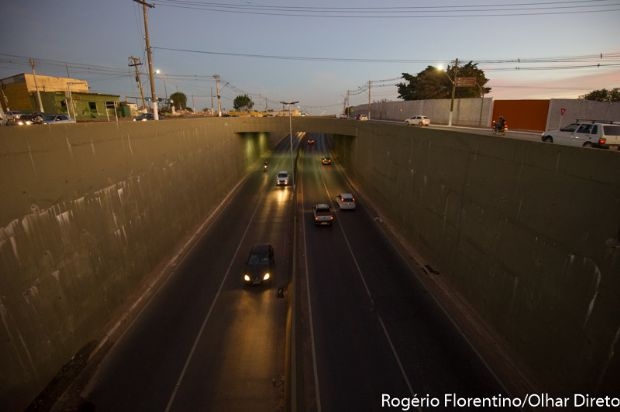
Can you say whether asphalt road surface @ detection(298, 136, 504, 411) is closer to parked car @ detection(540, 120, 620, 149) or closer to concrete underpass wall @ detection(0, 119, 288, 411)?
concrete underpass wall @ detection(0, 119, 288, 411)

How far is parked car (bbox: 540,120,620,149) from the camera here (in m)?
13.9

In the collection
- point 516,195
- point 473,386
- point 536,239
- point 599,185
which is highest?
point 599,185

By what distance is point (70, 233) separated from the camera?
494 inches

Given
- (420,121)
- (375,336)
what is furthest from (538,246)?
(420,121)

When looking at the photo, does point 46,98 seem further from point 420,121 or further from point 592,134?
point 592,134

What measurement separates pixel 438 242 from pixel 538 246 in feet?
26.5

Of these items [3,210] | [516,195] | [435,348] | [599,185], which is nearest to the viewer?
[599,185]

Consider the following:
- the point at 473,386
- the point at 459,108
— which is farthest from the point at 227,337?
the point at 459,108

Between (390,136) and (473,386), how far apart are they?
844 inches

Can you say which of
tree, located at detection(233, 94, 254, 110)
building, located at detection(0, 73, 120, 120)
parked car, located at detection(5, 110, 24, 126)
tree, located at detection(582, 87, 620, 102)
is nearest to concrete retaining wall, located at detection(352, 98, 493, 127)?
tree, located at detection(582, 87, 620, 102)

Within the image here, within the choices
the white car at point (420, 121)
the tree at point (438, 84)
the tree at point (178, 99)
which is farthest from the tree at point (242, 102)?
the white car at point (420, 121)

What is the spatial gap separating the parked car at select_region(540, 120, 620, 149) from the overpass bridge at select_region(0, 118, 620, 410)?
4984 millimetres

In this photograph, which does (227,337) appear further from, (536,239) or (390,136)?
(390,136)

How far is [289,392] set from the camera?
35.4ft
